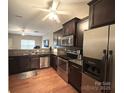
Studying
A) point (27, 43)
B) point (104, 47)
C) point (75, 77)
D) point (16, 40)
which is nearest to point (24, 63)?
point (75, 77)

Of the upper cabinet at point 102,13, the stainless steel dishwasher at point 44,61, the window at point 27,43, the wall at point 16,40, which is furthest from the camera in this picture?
the window at point 27,43

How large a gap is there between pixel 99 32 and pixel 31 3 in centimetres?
184

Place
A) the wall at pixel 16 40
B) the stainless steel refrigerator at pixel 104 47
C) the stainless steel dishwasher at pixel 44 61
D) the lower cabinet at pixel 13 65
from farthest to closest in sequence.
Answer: the wall at pixel 16 40 < the stainless steel dishwasher at pixel 44 61 < the lower cabinet at pixel 13 65 < the stainless steel refrigerator at pixel 104 47

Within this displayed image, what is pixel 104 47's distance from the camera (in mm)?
1459

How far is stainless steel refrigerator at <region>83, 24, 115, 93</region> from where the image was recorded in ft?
4.31

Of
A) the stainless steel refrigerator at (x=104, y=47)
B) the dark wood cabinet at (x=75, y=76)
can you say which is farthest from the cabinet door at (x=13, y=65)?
the stainless steel refrigerator at (x=104, y=47)

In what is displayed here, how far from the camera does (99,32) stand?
5.22ft

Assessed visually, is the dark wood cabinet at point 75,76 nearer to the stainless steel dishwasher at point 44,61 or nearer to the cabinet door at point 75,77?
the cabinet door at point 75,77

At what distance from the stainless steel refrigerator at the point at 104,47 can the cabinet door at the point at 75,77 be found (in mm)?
1014

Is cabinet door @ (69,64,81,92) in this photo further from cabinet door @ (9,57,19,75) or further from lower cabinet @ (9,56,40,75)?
cabinet door @ (9,57,19,75)

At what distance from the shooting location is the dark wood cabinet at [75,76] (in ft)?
8.77

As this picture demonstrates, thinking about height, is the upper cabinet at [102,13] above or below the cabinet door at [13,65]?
above
